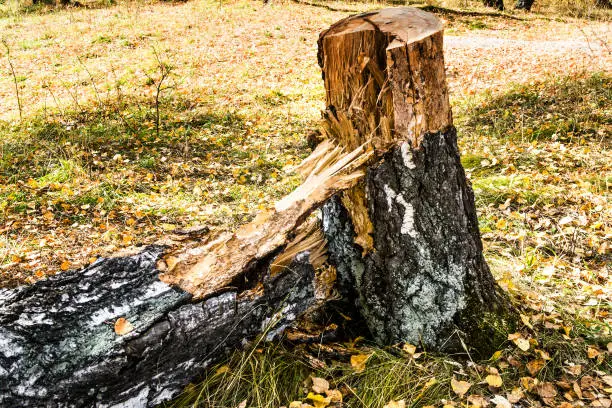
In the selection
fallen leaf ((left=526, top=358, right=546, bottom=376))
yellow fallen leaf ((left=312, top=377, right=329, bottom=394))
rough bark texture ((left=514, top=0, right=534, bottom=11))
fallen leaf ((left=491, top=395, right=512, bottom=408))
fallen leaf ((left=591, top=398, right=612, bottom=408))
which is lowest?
fallen leaf ((left=591, top=398, right=612, bottom=408))

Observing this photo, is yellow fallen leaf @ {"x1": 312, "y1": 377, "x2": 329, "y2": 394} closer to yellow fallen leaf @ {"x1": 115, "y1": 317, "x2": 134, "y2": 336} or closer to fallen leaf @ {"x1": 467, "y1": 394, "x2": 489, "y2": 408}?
fallen leaf @ {"x1": 467, "y1": 394, "x2": 489, "y2": 408}

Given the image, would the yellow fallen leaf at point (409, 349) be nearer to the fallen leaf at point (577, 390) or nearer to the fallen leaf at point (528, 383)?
the fallen leaf at point (528, 383)

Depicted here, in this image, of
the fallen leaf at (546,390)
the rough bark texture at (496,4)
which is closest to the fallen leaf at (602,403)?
the fallen leaf at (546,390)

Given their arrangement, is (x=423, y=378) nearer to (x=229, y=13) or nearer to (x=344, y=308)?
(x=344, y=308)

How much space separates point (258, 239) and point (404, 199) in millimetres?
686

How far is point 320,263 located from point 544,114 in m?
5.03

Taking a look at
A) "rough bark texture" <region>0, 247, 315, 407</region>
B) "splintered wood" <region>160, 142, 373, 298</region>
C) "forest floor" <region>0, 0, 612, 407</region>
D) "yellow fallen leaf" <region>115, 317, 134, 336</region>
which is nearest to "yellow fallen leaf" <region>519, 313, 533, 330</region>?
"forest floor" <region>0, 0, 612, 407</region>

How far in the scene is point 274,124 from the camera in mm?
7059

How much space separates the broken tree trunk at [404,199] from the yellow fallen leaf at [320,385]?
395 millimetres

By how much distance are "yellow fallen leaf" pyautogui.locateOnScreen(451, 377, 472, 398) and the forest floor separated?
0.01m

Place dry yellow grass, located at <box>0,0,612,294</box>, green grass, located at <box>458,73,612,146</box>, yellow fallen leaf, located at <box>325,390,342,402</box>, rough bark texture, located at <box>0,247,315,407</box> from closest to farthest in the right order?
rough bark texture, located at <box>0,247,315,407</box> → yellow fallen leaf, located at <box>325,390,342,402</box> → dry yellow grass, located at <box>0,0,612,294</box> → green grass, located at <box>458,73,612,146</box>

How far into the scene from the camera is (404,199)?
2145 millimetres

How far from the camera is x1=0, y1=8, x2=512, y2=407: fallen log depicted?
1.72m

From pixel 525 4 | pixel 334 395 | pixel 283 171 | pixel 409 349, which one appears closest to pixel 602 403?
pixel 409 349
